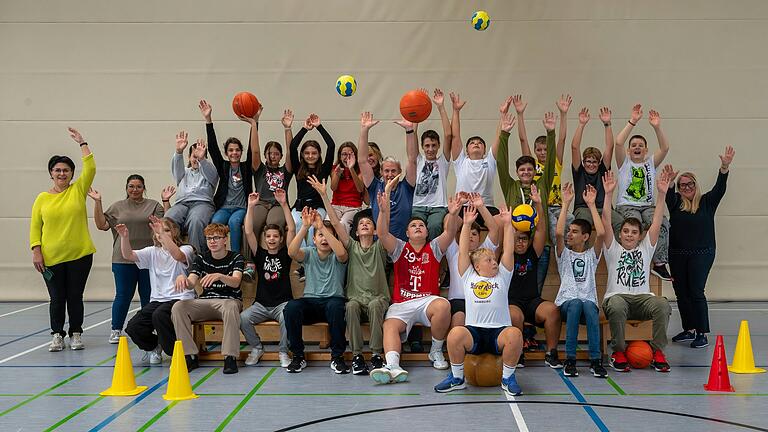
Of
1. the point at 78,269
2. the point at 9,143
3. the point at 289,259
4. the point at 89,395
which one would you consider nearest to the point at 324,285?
the point at 289,259

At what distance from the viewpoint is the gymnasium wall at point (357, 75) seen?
10.6 metres

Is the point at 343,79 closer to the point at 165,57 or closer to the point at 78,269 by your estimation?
the point at 78,269

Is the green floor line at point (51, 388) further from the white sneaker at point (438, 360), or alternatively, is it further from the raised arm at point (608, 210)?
the raised arm at point (608, 210)

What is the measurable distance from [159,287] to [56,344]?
1.38 metres

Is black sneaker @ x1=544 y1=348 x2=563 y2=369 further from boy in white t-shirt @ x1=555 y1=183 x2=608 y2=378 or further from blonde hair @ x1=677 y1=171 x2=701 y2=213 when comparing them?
blonde hair @ x1=677 y1=171 x2=701 y2=213

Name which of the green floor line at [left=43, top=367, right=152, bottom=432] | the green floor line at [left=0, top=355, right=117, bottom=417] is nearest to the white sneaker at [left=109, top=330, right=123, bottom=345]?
the green floor line at [left=0, top=355, right=117, bottom=417]

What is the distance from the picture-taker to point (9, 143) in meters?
10.9

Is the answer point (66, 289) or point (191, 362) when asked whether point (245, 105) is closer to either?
point (66, 289)

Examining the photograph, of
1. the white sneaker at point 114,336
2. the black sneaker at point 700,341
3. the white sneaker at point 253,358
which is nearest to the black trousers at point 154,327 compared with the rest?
the white sneaker at point 253,358

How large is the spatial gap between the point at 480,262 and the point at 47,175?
7642 millimetres

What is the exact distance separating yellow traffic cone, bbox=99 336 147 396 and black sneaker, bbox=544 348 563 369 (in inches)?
124

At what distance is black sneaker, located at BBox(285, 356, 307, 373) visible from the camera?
614 centimetres

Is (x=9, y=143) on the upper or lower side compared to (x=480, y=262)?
upper

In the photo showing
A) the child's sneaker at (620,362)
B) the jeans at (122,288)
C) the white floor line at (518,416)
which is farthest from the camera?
the jeans at (122,288)
